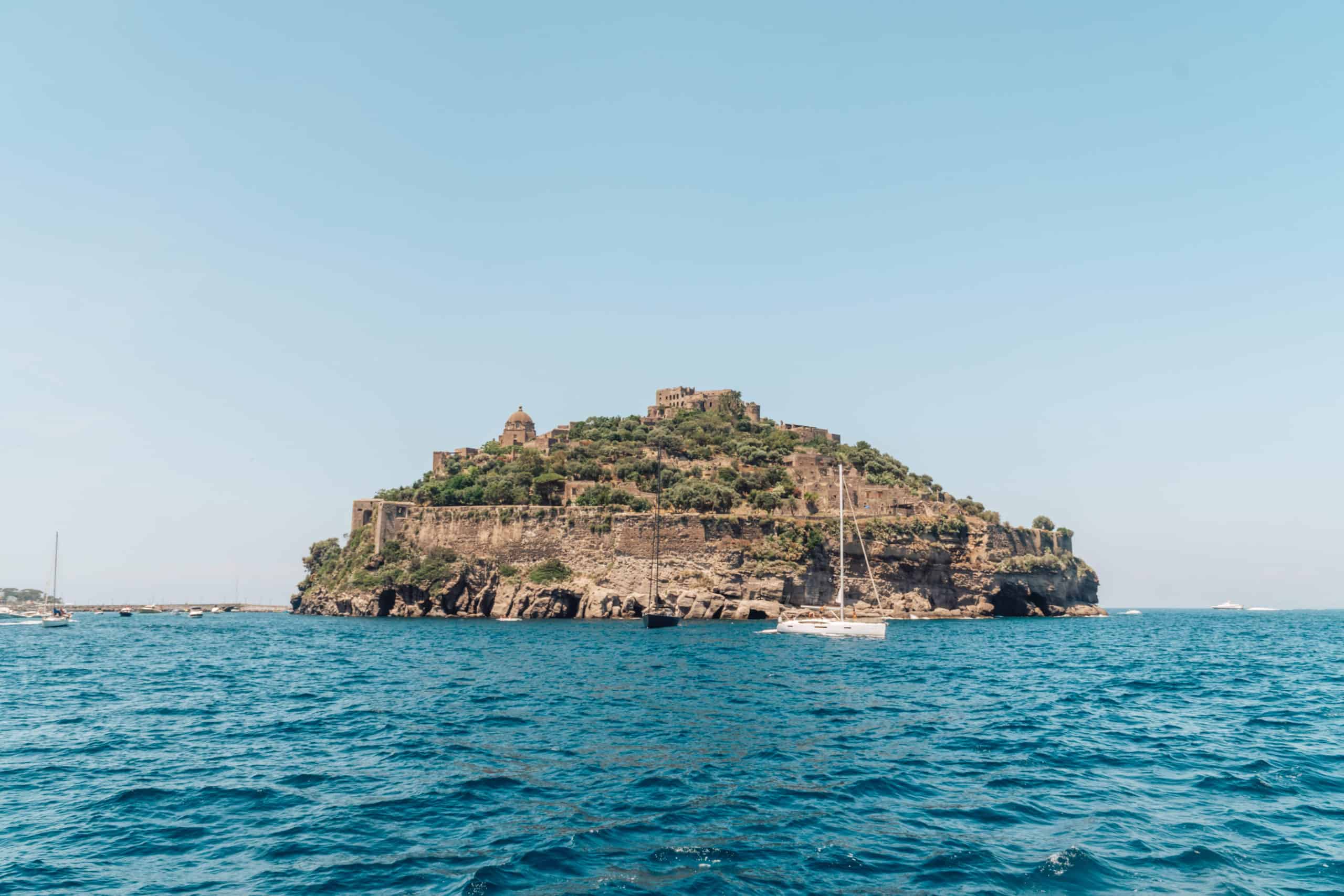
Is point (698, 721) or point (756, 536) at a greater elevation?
point (756, 536)

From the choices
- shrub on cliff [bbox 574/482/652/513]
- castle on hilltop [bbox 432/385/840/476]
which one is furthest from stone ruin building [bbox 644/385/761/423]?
shrub on cliff [bbox 574/482/652/513]

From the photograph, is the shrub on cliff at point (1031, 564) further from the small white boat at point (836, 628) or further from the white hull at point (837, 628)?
the small white boat at point (836, 628)

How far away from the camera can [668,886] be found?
343 inches

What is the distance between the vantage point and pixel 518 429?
320 ft

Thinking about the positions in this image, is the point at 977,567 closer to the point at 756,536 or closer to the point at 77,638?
the point at 756,536

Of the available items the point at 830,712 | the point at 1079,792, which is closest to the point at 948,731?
the point at 830,712

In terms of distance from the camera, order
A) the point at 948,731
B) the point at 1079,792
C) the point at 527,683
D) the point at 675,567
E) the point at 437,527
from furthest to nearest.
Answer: the point at 437,527, the point at 675,567, the point at 527,683, the point at 948,731, the point at 1079,792

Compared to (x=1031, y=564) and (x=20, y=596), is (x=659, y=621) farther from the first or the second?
→ (x=20, y=596)

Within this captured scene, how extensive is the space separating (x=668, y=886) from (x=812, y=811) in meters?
3.40

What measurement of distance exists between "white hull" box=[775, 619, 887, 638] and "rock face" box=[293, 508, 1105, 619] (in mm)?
16293

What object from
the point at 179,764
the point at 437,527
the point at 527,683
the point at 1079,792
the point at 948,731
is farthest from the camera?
the point at 437,527

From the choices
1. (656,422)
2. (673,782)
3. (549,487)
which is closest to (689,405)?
(656,422)

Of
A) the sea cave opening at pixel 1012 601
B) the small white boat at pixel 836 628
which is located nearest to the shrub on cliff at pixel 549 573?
the small white boat at pixel 836 628

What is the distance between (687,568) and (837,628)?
24.7m
